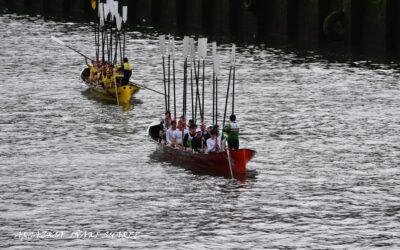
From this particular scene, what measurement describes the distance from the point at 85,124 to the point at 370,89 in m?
18.9

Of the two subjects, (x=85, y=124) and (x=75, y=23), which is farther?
(x=75, y=23)

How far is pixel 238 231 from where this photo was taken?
4662cm

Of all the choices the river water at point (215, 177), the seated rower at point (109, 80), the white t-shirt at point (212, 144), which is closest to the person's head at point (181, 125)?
the river water at point (215, 177)

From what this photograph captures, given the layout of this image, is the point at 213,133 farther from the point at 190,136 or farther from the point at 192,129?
the point at 190,136

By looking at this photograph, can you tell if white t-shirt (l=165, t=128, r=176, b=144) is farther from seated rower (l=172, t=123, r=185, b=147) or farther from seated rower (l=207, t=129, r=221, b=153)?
seated rower (l=207, t=129, r=221, b=153)

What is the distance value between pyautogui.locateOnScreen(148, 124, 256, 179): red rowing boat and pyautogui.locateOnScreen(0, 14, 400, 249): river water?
1.81 ft

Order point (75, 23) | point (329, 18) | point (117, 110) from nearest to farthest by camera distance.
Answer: point (117, 110) < point (329, 18) < point (75, 23)

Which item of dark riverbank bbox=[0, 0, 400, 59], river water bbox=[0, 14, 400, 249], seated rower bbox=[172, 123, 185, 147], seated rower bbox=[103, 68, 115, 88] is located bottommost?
river water bbox=[0, 14, 400, 249]

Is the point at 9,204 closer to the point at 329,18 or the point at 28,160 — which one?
the point at 28,160

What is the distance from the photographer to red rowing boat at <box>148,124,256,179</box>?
52.9 meters

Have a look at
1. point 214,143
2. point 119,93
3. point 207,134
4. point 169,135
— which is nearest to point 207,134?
point 207,134

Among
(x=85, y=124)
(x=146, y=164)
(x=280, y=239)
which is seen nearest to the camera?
(x=280, y=239)

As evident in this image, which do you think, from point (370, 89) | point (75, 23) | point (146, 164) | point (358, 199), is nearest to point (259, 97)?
point (370, 89)

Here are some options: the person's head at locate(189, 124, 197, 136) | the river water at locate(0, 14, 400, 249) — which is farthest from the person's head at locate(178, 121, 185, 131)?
the river water at locate(0, 14, 400, 249)
